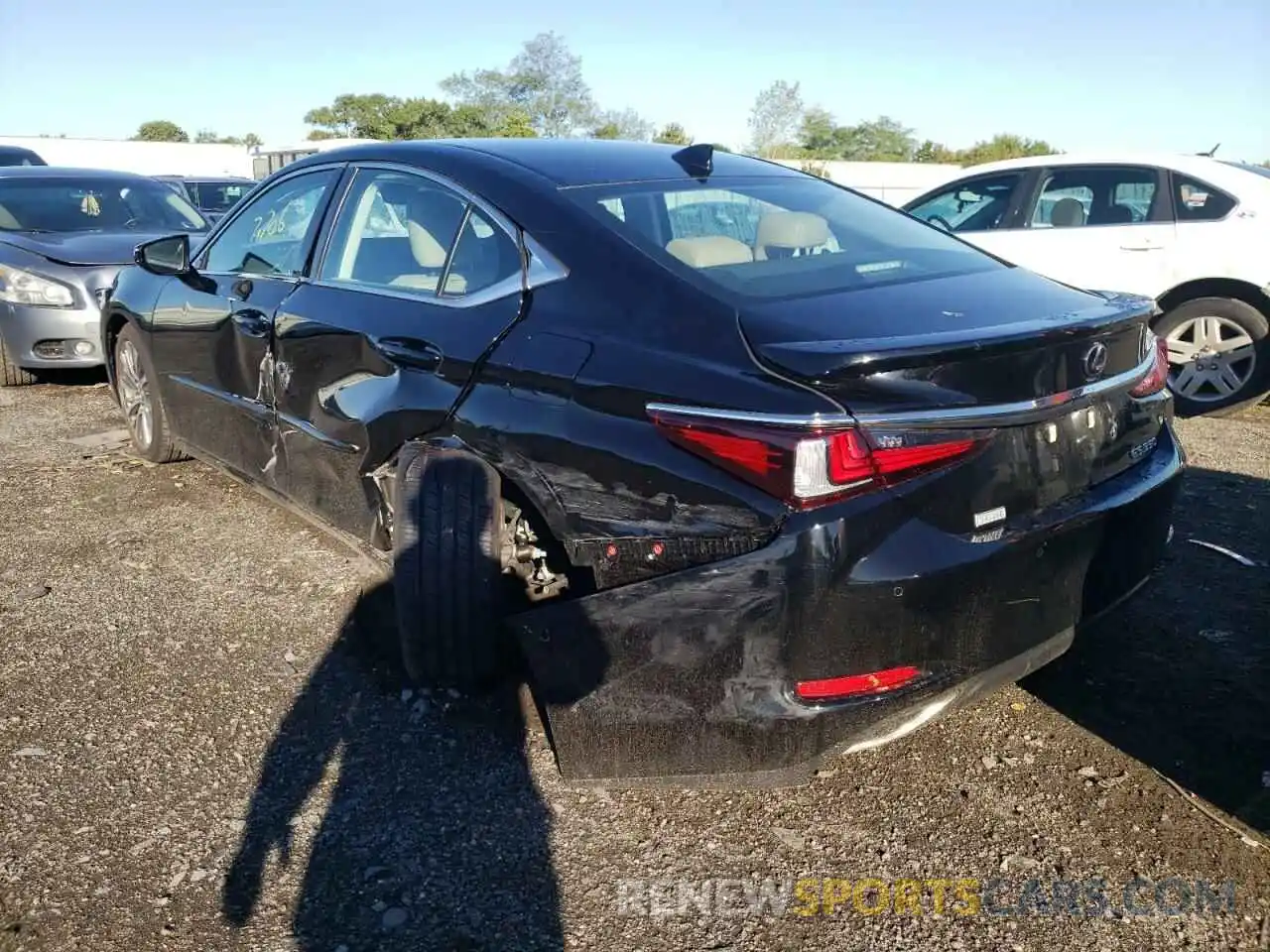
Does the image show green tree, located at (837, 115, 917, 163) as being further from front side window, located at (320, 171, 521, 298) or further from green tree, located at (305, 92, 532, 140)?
front side window, located at (320, 171, 521, 298)

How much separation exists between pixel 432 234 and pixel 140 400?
2.79 metres

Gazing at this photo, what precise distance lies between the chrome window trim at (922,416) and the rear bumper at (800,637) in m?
0.16

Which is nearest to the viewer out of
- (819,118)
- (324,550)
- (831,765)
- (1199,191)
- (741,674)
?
(741,674)

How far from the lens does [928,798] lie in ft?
8.79

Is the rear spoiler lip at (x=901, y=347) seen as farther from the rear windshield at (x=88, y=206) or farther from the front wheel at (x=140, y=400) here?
the rear windshield at (x=88, y=206)

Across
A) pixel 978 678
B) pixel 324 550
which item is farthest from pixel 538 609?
pixel 324 550

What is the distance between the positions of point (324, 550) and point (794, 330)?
268 centimetres

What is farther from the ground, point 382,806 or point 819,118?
point 819,118

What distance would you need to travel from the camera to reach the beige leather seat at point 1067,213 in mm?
7164

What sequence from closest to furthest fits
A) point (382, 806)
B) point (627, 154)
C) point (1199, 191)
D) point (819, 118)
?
point (382, 806)
point (627, 154)
point (1199, 191)
point (819, 118)

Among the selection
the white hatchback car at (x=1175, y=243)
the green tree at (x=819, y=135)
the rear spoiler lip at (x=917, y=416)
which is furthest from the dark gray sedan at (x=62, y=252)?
the green tree at (x=819, y=135)

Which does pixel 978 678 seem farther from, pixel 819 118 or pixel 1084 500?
pixel 819 118

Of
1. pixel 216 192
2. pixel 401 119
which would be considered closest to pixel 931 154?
pixel 401 119

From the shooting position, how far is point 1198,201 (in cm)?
671
